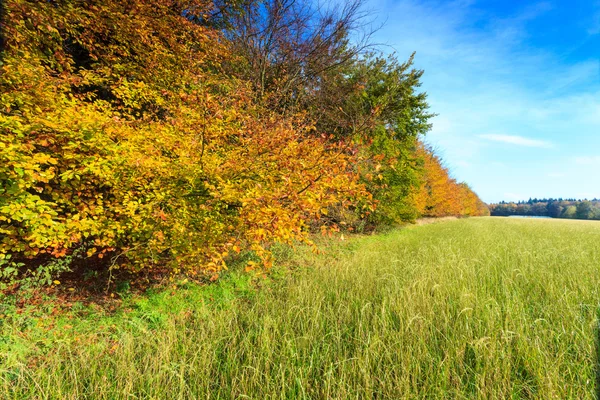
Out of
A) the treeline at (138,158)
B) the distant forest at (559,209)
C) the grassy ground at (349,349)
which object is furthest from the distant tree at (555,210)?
the treeline at (138,158)

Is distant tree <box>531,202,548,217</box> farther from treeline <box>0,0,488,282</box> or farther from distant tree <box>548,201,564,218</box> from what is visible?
treeline <box>0,0,488,282</box>

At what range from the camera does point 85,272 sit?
225 inches

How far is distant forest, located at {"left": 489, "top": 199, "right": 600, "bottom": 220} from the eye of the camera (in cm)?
7419

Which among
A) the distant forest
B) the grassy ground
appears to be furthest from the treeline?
the distant forest

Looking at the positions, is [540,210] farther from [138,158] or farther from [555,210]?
[138,158]

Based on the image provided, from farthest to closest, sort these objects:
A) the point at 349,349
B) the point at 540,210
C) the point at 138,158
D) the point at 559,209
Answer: the point at 540,210 < the point at 559,209 < the point at 138,158 < the point at 349,349

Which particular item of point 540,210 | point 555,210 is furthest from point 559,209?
point 540,210

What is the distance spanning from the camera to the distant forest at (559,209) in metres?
74.2

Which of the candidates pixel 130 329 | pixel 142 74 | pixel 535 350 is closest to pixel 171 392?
pixel 130 329

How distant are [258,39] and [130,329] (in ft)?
32.4

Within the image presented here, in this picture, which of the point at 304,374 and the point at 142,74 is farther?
the point at 142,74

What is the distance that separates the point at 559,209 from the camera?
301 ft

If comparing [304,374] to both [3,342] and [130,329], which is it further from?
[3,342]

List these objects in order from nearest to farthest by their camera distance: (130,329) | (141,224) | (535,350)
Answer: (535,350) → (130,329) → (141,224)
